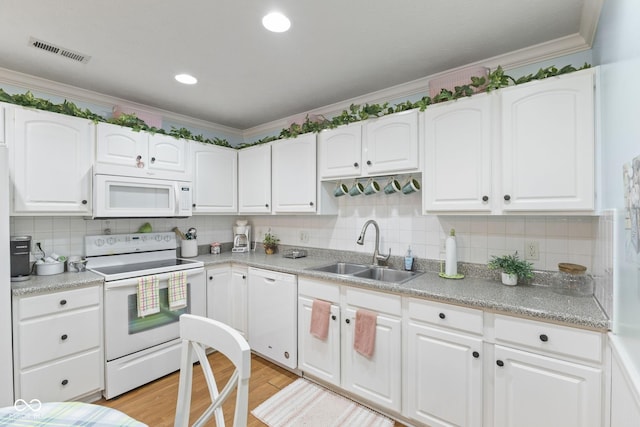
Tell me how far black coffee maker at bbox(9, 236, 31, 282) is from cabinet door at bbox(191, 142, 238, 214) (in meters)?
1.28

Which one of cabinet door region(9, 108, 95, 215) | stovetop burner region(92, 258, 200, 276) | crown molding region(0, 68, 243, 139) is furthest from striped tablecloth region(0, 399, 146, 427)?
crown molding region(0, 68, 243, 139)

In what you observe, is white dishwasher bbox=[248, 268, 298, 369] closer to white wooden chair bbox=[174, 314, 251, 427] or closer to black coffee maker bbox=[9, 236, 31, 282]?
white wooden chair bbox=[174, 314, 251, 427]

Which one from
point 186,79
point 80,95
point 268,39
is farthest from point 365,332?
point 80,95

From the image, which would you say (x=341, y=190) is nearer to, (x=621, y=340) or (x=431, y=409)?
(x=431, y=409)

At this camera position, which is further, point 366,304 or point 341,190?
point 341,190

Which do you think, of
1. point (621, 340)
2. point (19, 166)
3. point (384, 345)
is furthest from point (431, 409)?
point (19, 166)

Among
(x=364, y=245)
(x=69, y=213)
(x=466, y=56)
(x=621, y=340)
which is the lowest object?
(x=621, y=340)

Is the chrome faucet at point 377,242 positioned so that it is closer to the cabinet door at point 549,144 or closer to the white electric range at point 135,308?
the cabinet door at point 549,144

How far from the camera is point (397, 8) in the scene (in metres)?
1.60

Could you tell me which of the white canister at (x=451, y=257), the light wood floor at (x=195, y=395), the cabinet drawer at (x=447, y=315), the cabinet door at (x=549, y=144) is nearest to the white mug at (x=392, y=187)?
the white canister at (x=451, y=257)

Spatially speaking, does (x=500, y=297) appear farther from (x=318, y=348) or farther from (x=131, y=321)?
(x=131, y=321)

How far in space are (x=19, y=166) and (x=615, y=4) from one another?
3.42 meters

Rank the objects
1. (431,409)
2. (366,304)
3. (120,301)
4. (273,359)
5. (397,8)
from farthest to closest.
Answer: (273,359), (120,301), (366,304), (431,409), (397,8)

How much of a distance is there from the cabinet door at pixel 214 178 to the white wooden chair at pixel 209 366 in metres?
2.18
